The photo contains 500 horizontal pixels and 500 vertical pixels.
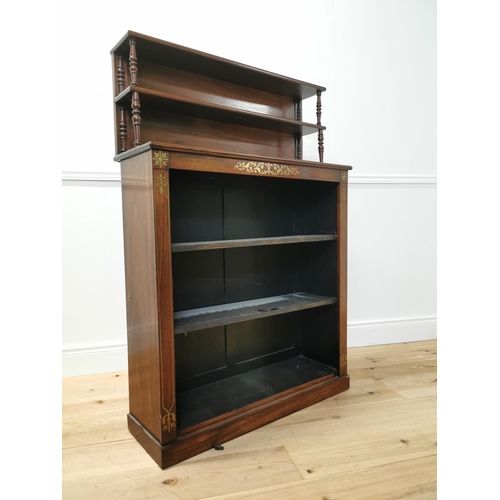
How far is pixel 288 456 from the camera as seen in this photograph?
118 centimetres

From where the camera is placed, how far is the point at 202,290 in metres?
1.61

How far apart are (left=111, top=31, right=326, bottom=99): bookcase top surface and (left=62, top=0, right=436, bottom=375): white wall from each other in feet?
1.28

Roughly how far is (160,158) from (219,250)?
63cm

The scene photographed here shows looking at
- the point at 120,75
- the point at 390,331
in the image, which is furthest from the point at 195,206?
the point at 390,331

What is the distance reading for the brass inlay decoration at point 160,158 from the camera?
1095 mm

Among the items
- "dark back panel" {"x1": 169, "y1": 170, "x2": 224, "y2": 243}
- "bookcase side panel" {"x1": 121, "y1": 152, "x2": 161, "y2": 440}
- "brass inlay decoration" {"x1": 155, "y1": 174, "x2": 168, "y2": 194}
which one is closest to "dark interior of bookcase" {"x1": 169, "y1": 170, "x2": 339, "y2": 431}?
"dark back panel" {"x1": 169, "y1": 170, "x2": 224, "y2": 243}

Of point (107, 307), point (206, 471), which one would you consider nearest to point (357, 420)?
point (206, 471)

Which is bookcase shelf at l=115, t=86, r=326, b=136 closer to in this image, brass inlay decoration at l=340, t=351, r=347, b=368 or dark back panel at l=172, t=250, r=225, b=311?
dark back panel at l=172, t=250, r=225, b=311

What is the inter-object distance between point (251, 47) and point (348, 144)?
2.53 ft

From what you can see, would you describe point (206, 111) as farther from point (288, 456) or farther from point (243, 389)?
point (288, 456)

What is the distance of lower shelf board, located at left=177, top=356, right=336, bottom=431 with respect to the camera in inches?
53.0

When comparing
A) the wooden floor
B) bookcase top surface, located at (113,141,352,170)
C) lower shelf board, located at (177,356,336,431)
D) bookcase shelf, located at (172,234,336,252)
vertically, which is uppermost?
bookcase top surface, located at (113,141,352,170)

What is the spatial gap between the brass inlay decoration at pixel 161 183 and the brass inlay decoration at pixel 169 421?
2.25 ft
